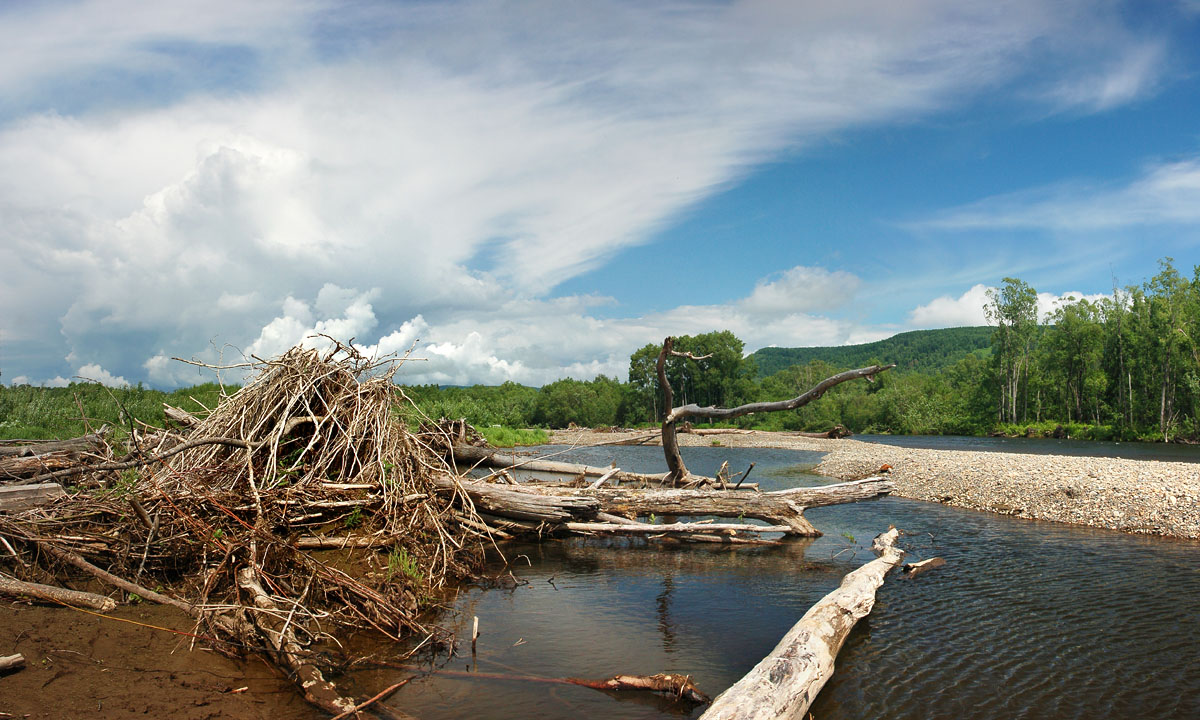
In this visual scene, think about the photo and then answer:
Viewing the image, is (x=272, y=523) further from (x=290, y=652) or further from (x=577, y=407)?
(x=577, y=407)

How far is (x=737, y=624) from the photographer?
24.6 feet

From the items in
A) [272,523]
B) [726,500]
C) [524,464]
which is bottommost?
[726,500]

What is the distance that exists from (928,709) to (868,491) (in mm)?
7168

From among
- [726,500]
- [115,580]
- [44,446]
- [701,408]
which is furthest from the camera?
[701,408]

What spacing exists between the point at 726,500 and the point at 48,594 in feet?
31.7

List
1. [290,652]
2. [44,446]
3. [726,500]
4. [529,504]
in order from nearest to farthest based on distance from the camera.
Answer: [290,652]
[44,446]
[529,504]
[726,500]

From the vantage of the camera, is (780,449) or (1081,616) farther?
(780,449)

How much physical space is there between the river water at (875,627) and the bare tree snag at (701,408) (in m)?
2.78

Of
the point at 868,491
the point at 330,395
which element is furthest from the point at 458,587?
the point at 868,491

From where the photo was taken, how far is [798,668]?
17.2 feet

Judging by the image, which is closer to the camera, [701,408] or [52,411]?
[701,408]

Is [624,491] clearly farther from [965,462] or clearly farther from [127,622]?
[965,462]

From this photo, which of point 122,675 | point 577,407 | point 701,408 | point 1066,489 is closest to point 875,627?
point 701,408

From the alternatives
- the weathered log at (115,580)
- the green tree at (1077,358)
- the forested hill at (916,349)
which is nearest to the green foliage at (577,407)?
the green tree at (1077,358)
